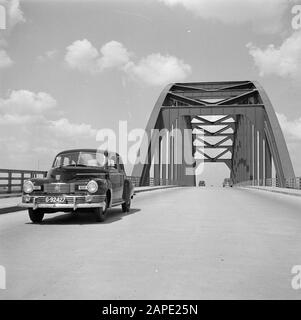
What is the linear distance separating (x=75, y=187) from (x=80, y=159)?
4.81 ft

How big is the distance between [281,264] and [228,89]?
42.6 meters

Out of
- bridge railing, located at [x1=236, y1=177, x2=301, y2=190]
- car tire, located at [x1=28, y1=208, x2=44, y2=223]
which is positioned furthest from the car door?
bridge railing, located at [x1=236, y1=177, x2=301, y2=190]

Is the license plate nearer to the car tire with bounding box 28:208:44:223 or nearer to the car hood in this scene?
the car hood

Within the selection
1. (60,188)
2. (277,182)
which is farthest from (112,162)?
(277,182)

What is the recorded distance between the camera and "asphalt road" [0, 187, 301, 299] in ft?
13.0

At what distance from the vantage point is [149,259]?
5445 millimetres

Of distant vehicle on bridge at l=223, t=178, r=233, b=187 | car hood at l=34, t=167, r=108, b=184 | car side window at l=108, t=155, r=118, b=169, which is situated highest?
car side window at l=108, t=155, r=118, b=169

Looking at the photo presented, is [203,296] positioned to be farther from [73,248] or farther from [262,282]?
[73,248]

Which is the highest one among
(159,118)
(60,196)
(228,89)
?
(228,89)

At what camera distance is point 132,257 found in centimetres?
557

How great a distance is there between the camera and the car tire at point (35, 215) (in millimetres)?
9393

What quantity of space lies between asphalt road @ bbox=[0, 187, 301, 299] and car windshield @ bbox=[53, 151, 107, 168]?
1.53 metres

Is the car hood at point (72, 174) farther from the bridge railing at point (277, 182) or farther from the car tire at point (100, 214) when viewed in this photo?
the bridge railing at point (277, 182)
